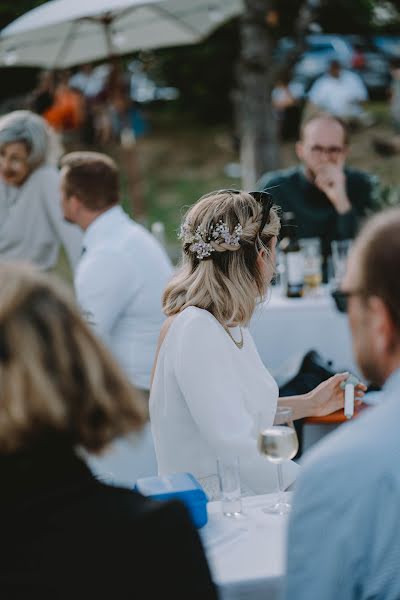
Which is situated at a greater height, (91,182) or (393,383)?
(91,182)

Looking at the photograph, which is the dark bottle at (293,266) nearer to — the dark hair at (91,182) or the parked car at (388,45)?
the dark hair at (91,182)

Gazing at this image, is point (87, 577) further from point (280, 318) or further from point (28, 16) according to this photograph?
point (28, 16)

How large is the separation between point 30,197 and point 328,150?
5.73 ft

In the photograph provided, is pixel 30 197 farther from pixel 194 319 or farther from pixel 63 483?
pixel 63 483

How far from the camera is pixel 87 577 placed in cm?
121

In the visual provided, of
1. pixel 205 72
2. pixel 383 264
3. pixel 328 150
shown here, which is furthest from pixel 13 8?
pixel 383 264

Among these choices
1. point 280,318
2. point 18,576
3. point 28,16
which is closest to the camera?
point 18,576

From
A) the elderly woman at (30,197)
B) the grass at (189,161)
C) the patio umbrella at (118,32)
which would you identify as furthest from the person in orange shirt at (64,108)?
the elderly woman at (30,197)

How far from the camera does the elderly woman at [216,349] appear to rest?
2328 mm

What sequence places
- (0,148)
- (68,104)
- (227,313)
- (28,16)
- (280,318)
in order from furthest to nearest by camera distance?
(68,104)
(28,16)
(0,148)
(280,318)
(227,313)

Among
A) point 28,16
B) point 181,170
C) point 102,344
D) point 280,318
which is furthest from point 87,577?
point 181,170

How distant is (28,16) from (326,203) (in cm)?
336

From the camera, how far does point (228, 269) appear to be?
2.49m

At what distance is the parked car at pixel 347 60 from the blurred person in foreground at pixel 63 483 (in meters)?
13.7
